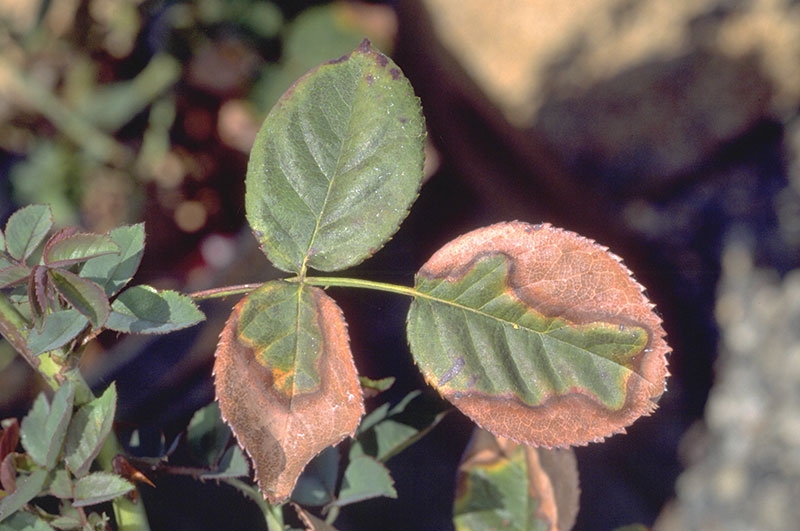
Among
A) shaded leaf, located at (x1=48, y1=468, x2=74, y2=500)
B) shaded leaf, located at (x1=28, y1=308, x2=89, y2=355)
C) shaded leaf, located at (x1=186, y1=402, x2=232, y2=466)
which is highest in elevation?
shaded leaf, located at (x1=28, y1=308, x2=89, y2=355)

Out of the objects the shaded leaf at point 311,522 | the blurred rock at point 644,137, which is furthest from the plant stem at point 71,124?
the shaded leaf at point 311,522

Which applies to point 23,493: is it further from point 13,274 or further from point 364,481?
Result: point 364,481

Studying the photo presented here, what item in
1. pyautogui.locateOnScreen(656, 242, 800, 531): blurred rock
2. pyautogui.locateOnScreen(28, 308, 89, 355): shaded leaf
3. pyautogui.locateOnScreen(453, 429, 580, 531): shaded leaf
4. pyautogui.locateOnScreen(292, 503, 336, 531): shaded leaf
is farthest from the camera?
pyautogui.locateOnScreen(656, 242, 800, 531): blurred rock

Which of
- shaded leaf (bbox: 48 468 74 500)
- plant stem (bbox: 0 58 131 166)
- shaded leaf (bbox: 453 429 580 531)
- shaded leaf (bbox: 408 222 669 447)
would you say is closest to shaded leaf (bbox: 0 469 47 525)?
shaded leaf (bbox: 48 468 74 500)

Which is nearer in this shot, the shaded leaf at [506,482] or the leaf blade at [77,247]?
the leaf blade at [77,247]

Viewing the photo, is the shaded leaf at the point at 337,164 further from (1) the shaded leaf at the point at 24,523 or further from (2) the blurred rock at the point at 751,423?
(2) the blurred rock at the point at 751,423

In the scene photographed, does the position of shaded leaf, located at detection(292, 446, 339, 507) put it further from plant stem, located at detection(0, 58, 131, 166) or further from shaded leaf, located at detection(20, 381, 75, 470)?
plant stem, located at detection(0, 58, 131, 166)
